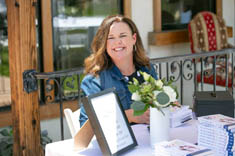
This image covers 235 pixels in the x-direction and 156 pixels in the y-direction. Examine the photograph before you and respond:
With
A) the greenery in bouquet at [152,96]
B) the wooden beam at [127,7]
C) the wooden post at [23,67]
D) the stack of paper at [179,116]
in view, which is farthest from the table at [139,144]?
the wooden beam at [127,7]

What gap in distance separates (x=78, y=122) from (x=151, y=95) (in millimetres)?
642

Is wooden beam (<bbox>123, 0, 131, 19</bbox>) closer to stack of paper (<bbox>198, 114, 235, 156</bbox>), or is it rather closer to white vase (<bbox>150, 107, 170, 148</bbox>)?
white vase (<bbox>150, 107, 170, 148</bbox>)

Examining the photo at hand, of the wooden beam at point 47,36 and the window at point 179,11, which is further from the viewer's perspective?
the window at point 179,11

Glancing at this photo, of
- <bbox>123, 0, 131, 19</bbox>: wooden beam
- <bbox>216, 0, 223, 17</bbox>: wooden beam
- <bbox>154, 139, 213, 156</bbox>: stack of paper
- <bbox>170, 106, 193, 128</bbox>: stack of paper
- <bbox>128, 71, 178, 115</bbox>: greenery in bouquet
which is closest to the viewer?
<bbox>154, 139, 213, 156</bbox>: stack of paper

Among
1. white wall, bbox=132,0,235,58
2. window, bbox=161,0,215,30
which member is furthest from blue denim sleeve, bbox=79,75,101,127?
window, bbox=161,0,215,30

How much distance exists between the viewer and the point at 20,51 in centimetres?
273

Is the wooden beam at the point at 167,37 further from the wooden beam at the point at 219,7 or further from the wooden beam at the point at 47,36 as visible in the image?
the wooden beam at the point at 47,36

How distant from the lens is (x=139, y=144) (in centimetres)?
195

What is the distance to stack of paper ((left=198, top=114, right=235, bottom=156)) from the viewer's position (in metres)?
1.70

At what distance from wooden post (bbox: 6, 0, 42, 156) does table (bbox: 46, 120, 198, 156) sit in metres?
0.73

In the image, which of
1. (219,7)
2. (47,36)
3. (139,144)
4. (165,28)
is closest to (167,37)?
(165,28)

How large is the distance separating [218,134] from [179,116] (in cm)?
51

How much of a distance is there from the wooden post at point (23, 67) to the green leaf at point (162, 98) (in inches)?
45.5

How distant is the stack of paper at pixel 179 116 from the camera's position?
220 cm
